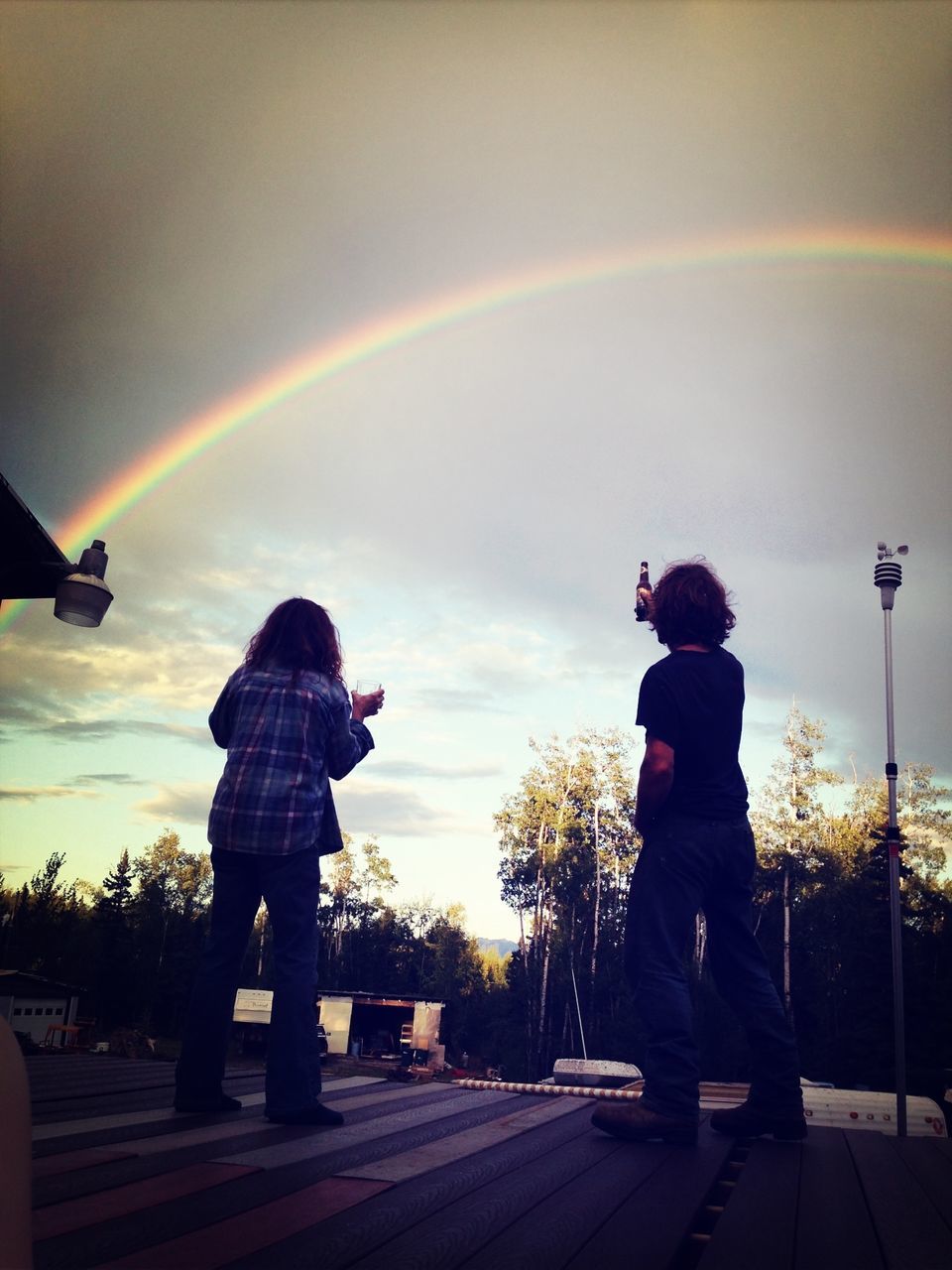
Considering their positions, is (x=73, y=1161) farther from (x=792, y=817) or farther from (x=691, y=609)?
(x=792, y=817)

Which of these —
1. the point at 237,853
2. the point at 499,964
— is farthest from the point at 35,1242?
the point at 499,964

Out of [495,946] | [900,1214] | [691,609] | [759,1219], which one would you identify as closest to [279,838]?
[691,609]

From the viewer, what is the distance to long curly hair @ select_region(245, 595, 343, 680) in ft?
10.6

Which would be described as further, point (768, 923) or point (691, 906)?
point (768, 923)

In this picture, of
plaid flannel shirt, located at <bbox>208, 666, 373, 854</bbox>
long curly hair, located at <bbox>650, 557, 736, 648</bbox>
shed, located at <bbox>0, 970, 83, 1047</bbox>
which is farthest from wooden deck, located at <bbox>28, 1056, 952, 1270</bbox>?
shed, located at <bbox>0, 970, 83, 1047</bbox>

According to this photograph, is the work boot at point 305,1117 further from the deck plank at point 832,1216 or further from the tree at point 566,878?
the tree at point 566,878

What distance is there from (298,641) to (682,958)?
5.48 ft

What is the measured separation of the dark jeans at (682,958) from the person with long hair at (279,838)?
39.8 inches

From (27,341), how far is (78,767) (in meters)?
48.2

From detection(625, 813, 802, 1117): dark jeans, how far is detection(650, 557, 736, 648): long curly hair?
2.22ft

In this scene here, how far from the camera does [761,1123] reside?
8.96ft

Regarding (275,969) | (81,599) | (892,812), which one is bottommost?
(275,969)

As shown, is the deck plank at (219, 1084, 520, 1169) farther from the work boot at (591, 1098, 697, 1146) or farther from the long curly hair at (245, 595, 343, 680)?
the long curly hair at (245, 595, 343, 680)

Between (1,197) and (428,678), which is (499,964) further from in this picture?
(1,197)
